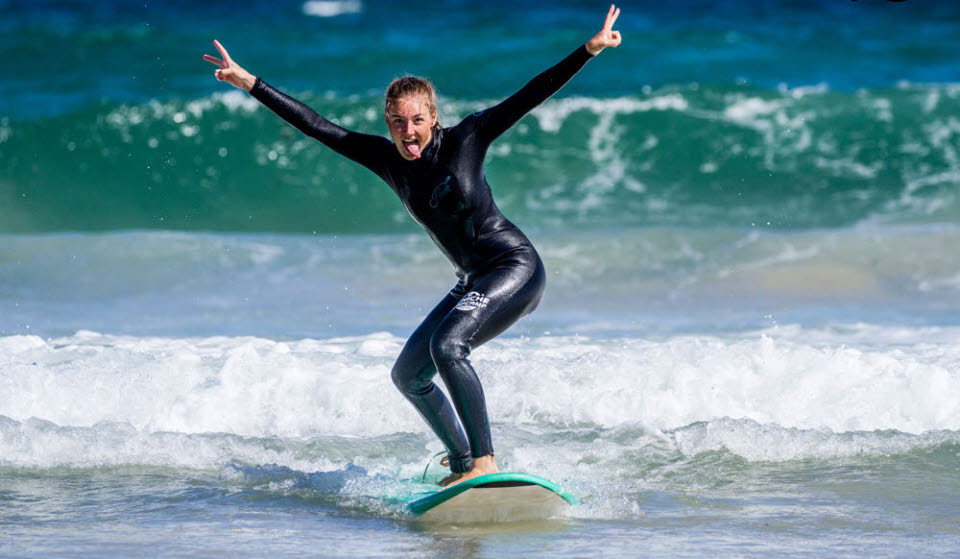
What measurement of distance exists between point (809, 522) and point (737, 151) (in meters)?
12.9

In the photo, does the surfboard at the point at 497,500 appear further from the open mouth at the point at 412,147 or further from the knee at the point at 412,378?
the open mouth at the point at 412,147

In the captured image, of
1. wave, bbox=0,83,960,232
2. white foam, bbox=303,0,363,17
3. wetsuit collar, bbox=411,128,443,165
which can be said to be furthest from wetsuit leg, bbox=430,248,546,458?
white foam, bbox=303,0,363,17

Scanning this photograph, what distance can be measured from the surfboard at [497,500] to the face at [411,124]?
4.43ft

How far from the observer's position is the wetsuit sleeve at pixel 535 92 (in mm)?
4555

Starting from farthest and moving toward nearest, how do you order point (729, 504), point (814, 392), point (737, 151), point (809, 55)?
point (809, 55) → point (737, 151) → point (814, 392) → point (729, 504)

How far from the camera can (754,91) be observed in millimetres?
18016

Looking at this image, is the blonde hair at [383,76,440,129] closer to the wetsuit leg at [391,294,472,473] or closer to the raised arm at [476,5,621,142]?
the raised arm at [476,5,621,142]

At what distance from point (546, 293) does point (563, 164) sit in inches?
250

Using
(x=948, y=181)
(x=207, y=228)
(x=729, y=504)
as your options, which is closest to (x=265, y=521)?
(x=729, y=504)

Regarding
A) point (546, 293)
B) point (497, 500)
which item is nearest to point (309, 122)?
point (497, 500)

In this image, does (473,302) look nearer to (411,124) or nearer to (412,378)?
(412,378)

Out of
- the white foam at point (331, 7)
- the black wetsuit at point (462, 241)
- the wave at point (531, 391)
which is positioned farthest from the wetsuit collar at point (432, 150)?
the white foam at point (331, 7)

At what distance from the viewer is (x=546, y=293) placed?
10.6 metres

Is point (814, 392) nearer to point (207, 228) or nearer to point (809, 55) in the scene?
point (207, 228)
